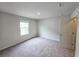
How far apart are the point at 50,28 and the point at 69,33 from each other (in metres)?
2.40

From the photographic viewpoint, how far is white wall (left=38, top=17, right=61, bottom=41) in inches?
222

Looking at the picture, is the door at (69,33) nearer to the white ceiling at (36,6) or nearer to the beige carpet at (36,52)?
the beige carpet at (36,52)

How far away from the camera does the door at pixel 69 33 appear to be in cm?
395

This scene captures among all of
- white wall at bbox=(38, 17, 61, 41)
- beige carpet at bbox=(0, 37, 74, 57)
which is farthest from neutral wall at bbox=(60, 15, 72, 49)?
white wall at bbox=(38, 17, 61, 41)

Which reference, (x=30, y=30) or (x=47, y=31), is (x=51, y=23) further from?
(x=30, y=30)

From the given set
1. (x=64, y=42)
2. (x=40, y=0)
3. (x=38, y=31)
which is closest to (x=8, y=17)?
(x=40, y=0)

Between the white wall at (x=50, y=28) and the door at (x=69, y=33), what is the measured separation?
144 centimetres

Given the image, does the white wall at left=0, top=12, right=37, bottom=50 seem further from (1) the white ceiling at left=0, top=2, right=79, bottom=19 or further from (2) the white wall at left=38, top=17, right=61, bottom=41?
(2) the white wall at left=38, top=17, right=61, bottom=41

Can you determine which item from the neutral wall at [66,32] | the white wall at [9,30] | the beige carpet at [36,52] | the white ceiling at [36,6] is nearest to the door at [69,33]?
the neutral wall at [66,32]

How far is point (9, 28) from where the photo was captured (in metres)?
4.12

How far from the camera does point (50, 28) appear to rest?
626 centimetres

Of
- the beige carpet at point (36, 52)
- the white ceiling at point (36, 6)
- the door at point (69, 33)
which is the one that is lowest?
the beige carpet at point (36, 52)

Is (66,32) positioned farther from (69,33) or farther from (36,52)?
(36,52)

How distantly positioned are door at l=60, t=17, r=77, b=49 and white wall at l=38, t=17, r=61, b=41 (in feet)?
4.71
